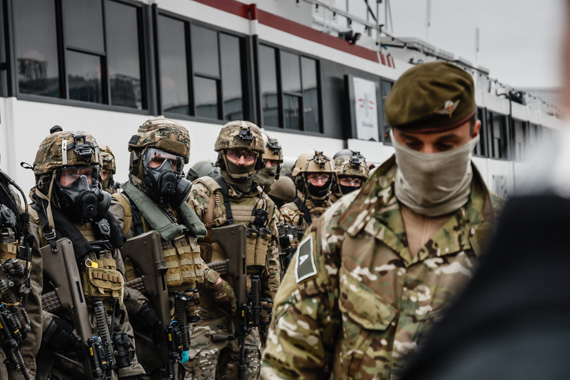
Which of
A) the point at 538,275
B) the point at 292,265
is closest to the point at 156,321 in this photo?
the point at 292,265

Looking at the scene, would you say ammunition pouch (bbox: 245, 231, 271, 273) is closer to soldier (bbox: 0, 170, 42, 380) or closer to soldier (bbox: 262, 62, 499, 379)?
soldier (bbox: 0, 170, 42, 380)

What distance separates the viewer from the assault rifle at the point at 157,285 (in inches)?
251

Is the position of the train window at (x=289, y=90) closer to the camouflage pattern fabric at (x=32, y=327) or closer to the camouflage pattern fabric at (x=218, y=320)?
the camouflage pattern fabric at (x=218, y=320)

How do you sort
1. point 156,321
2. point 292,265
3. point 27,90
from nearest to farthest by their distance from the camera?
1. point 292,265
2. point 156,321
3. point 27,90

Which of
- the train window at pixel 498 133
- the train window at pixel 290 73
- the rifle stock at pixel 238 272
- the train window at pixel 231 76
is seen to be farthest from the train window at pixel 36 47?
the train window at pixel 498 133

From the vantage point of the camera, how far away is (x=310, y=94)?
19719mm

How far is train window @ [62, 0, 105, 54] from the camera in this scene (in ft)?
39.9

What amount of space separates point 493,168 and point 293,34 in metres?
15.9

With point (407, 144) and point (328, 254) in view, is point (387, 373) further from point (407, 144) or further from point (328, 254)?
point (407, 144)

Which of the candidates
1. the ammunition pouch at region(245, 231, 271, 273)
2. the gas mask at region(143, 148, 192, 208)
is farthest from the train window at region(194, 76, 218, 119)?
the gas mask at region(143, 148, 192, 208)

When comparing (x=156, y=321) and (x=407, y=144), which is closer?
(x=407, y=144)

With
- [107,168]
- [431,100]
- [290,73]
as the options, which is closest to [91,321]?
[107,168]

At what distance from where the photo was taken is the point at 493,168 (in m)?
32.4

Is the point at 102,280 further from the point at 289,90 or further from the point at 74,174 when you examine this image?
the point at 289,90
